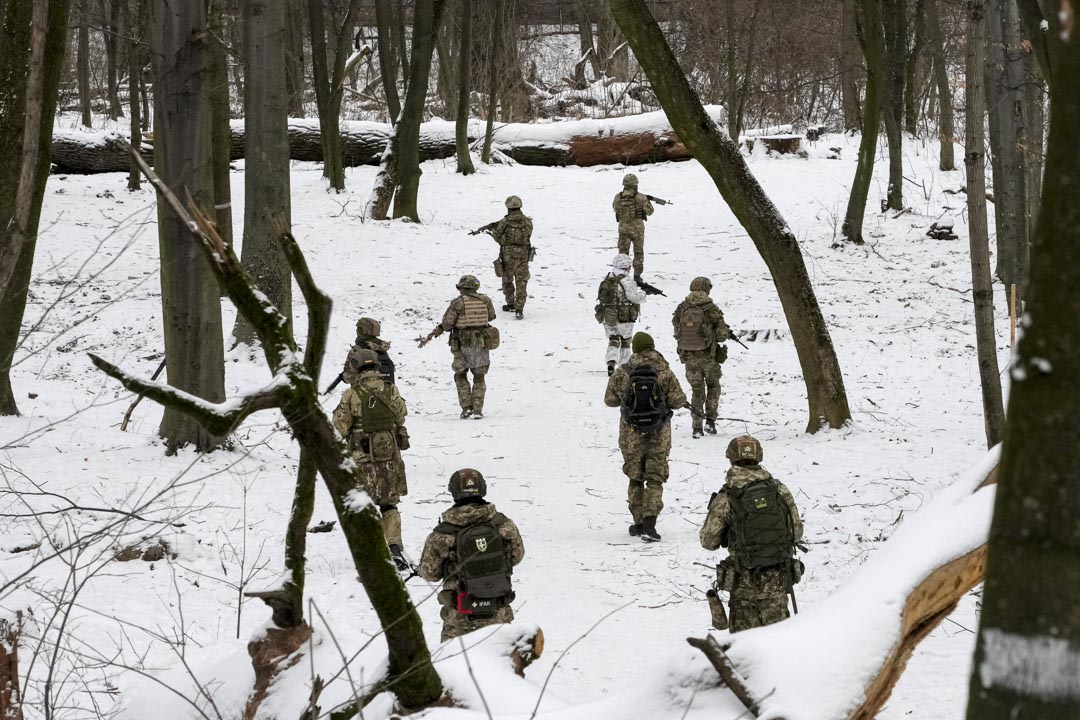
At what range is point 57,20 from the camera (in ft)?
18.0

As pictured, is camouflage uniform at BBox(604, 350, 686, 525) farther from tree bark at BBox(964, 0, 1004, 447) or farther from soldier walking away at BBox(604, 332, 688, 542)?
tree bark at BBox(964, 0, 1004, 447)

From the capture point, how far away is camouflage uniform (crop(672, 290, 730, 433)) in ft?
40.6

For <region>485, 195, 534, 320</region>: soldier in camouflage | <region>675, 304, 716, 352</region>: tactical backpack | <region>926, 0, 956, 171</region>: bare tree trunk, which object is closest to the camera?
<region>675, 304, 716, 352</region>: tactical backpack

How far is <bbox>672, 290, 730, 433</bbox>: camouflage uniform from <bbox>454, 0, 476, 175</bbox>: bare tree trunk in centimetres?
1230

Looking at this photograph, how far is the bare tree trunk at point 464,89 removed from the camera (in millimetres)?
23062

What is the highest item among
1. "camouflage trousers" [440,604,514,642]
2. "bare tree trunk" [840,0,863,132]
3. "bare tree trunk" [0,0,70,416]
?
"bare tree trunk" [840,0,863,132]

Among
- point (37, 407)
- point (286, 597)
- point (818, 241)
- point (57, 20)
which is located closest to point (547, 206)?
point (818, 241)

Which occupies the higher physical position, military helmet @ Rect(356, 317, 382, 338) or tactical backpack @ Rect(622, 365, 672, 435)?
military helmet @ Rect(356, 317, 382, 338)

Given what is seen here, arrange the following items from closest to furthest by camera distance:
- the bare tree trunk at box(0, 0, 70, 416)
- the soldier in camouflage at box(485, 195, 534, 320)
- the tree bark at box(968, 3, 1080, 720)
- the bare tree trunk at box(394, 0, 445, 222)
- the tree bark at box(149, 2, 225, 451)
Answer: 1. the tree bark at box(968, 3, 1080, 720)
2. the bare tree trunk at box(0, 0, 70, 416)
3. the tree bark at box(149, 2, 225, 451)
4. the soldier in camouflage at box(485, 195, 534, 320)
5. the bare tree trunk at box(394, 0, 445, 222)

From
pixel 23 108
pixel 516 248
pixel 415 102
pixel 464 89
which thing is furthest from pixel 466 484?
pixel 464 89

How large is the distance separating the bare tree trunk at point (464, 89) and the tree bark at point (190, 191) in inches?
508

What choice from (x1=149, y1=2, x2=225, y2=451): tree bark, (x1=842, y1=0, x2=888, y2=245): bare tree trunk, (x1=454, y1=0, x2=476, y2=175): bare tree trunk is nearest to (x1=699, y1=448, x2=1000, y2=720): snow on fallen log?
(x1=149, y1=2, x2=225, y2=451): tree bark

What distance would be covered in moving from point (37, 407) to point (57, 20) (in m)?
7.51

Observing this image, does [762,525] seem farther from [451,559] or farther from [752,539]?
[451,559]
